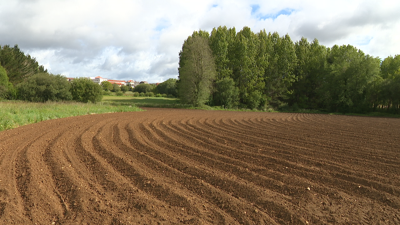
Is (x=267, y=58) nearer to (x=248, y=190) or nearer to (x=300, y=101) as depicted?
(x=300, y=101)

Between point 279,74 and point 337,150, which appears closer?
point 337,150

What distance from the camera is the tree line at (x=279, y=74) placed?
38.1 metres

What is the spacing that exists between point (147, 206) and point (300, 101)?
46718 mm

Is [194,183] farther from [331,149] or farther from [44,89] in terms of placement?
[44,89]

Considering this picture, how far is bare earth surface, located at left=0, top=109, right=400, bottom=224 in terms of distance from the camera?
4113 millimetres

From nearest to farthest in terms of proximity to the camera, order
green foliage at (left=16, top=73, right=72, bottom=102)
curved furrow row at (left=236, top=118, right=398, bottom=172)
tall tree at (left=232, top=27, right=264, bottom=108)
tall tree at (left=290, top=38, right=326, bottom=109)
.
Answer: curved furrow row at (left=236, top=118, right=398, bottom=172) < green foliage at (left=16, top=73, right=72, bottom=102) < tall tree at (left=232, top=27, right=264, bottom=108) < tall tree at (left=290, top=38, right=326, bottom=109)

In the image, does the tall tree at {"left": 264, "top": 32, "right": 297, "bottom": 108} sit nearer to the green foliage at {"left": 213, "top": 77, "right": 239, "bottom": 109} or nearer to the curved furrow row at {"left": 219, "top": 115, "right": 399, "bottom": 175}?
the green foliage at {"left": 213, "top": 77, "right": 239, "bottom": 109}

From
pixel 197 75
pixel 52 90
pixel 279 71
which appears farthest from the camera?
pixel 279 71

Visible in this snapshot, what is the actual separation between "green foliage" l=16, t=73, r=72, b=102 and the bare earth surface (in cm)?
2979

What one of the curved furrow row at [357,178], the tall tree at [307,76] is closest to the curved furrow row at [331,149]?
the curved furrow row at [357,178]

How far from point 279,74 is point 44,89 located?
3941cm

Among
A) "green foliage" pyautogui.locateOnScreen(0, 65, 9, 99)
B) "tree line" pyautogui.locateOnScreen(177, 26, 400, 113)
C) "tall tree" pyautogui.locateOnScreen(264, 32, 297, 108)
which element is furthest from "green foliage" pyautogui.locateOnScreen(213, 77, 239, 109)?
"green foliage" pyautogui.locateOnScreen(0, 65, 9, 99)

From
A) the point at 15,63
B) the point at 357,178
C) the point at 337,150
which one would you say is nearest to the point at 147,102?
the point at 15,63

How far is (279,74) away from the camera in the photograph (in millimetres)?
44531
